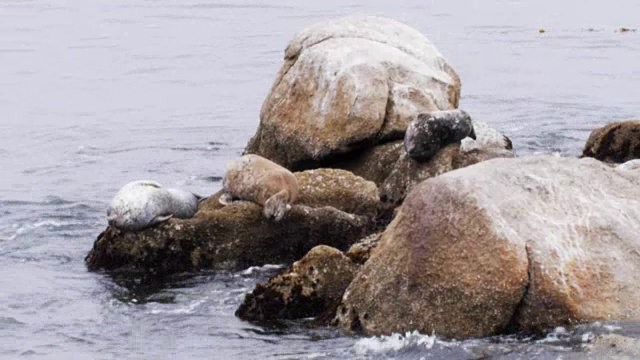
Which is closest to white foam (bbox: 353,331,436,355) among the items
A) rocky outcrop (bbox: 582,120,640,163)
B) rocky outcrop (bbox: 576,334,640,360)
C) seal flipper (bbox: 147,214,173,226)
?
rocky outcrop (bbox: 576,334,640,360)

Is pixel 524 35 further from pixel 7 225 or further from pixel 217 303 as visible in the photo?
pixel 217 303

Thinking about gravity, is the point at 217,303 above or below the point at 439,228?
below

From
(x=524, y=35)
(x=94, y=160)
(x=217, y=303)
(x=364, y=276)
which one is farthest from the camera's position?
(x=524, y=35)

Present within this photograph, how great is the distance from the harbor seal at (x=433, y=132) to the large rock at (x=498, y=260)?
3.18 m

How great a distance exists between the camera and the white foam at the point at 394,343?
8891 mm

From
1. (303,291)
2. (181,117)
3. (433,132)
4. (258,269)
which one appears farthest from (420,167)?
(181,117)

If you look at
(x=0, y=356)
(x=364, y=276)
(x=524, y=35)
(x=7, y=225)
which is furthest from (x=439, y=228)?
(x=524, y=35)

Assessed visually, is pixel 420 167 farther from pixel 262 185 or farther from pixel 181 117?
pixel 181 117

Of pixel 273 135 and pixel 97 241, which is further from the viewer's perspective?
pixel 273 135

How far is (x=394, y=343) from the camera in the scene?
8.96 meters

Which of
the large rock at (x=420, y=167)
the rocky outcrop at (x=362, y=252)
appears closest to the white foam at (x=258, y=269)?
the rocky outcrop at (x=362, y=252)

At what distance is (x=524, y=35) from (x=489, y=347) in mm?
22379

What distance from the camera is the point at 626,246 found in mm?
9203

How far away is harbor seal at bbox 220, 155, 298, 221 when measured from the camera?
38.7 feet
